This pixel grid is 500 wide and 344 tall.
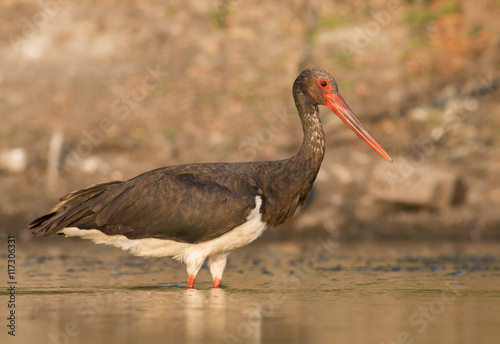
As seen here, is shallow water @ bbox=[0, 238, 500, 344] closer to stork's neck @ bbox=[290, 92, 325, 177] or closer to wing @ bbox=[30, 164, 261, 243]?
wing @ bbox=[30, 164, 261, 243]

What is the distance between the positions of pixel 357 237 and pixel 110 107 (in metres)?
6.87

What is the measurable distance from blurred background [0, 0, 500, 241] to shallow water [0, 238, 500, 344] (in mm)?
1915

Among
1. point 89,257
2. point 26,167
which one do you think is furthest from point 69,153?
point 89,257

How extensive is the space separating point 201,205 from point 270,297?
4.49 ft

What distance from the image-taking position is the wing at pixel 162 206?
32.5 ft

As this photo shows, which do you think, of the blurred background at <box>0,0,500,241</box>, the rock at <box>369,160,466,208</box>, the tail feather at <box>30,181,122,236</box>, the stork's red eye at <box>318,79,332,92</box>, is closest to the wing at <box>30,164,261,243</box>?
the tail feather at <box>30,181,122,236</box>

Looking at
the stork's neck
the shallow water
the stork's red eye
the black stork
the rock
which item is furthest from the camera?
the rock

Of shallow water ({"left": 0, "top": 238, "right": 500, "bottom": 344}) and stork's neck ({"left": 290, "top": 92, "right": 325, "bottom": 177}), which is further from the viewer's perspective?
stork's neck ({"left": 290, "top": 92, "right": 325, "bottom": 177})

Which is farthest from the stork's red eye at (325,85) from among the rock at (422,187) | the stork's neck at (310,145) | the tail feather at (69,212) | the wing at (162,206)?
the rock at (422,187)

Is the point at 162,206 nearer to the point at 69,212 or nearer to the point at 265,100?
the point at 69,212

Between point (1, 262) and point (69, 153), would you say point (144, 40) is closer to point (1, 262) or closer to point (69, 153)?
point (69, 153)

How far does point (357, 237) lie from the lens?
1605 cm

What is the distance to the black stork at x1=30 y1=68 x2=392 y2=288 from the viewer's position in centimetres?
983

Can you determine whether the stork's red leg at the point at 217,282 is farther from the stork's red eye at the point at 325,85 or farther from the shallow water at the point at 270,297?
the stork's red eye at the point at 325,85
